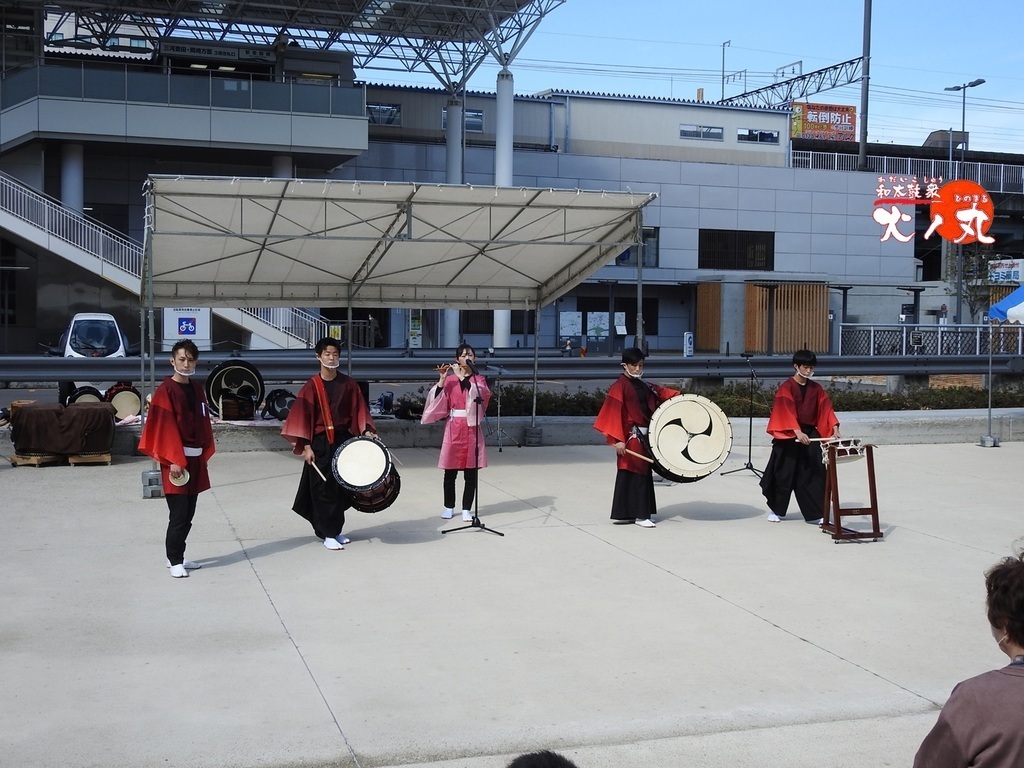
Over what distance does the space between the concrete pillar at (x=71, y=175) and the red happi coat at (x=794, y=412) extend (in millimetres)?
27416

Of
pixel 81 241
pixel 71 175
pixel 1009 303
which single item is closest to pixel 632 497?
pixel 1009 303

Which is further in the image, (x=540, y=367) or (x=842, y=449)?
(x=540, y=367)

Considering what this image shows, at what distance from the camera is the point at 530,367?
19078 millimetres

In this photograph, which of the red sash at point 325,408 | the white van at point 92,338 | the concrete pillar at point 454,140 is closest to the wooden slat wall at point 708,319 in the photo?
the concrete pillar at point 454,140

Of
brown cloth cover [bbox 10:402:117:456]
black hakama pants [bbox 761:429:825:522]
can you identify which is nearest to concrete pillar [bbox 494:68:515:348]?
brown cloth cover [bbox 10:402:117:456]

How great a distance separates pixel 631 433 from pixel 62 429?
746cm

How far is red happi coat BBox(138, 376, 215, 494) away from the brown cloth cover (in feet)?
18.5

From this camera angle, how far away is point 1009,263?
4869 centimetres

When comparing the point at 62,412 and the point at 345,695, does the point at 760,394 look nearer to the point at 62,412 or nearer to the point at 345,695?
the point at 62,412

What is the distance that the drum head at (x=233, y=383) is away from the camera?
1575 centimetres

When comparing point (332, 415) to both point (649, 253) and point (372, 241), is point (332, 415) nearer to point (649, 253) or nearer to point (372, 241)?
point (372, 241)

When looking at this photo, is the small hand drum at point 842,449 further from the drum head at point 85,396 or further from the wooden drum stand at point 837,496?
the drum head at point 85,396

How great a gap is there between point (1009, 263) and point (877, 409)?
33.3m

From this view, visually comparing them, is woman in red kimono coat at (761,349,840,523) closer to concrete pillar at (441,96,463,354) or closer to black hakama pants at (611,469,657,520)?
black hakama pants at (611,469,657,520)
